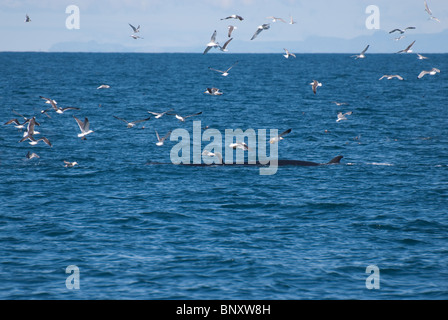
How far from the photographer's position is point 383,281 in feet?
69.8

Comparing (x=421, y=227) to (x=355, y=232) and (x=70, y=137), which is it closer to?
(x=355, y=232)

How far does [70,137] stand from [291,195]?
25585 millimetres

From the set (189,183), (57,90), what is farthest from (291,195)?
(57,90)

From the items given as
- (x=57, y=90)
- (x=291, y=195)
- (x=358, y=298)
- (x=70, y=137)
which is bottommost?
(x=358, y=298)
